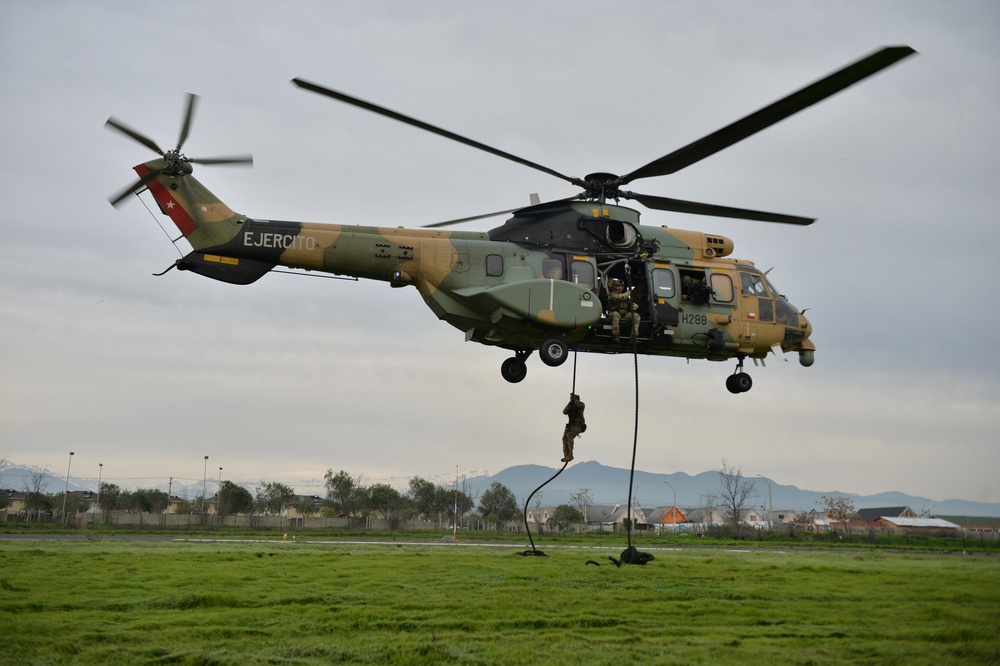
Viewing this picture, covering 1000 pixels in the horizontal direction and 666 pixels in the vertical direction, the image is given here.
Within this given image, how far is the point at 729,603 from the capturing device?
9.91m

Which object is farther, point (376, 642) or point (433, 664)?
point (376, 642)

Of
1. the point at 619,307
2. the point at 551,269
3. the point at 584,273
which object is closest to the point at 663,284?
the point at 619,307

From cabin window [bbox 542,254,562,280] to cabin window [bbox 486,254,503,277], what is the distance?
1.12 metres

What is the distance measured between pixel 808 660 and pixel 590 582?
4.66 m

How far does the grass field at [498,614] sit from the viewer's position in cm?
738

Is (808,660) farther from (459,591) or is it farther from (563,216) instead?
(563,216)

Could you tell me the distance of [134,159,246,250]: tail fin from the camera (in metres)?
18.8

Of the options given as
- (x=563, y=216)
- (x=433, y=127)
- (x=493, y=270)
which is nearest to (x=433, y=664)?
(x=433, y=127)

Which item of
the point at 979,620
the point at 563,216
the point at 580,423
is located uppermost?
the point at 563,216

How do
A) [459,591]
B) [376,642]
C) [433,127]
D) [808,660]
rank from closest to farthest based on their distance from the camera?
[808,660], [376,642], [459,591], [433,127]

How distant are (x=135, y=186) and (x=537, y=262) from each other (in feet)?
33.3

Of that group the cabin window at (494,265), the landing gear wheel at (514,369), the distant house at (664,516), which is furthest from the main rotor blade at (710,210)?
the distant house at (664,516)

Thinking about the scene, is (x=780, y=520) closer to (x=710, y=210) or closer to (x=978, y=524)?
(x=710, y=210)

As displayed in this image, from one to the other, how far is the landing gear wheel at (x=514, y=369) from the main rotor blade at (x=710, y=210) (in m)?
5.34
